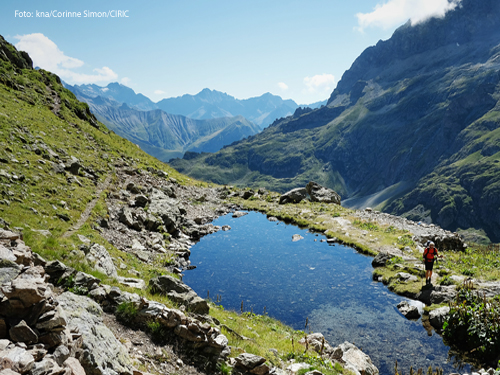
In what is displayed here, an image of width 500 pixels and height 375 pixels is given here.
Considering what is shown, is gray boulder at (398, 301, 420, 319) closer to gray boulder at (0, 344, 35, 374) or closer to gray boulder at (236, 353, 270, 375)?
gray boulder at (236, 353, 270, 375)

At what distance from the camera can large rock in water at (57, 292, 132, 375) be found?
30.2 feet

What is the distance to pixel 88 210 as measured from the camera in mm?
31734

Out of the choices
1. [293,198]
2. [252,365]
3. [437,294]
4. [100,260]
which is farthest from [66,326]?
[293,198]

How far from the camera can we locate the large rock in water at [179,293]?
16703mm

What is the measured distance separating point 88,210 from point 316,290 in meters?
24.7

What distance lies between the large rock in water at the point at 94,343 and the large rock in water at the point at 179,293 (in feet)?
15.6

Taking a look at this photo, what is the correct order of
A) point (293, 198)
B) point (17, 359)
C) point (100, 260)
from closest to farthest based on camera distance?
point (17, 359), point (100, 260), point (293, 198)

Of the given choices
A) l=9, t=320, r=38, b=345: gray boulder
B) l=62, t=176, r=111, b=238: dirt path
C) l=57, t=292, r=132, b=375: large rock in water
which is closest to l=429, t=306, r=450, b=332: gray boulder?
l=57, t=292, r=132, b=375: large rock in water

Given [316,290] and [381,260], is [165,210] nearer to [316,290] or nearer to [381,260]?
[316,290]

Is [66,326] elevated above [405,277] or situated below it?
above

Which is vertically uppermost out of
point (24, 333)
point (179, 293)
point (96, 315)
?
point (24, 333)

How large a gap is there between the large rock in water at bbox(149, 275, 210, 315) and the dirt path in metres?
9.10

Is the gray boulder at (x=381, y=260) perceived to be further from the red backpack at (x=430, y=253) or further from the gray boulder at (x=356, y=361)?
the gray boulder at (x=356, y=361)

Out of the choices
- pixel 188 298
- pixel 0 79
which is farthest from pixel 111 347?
pixel 0 79
